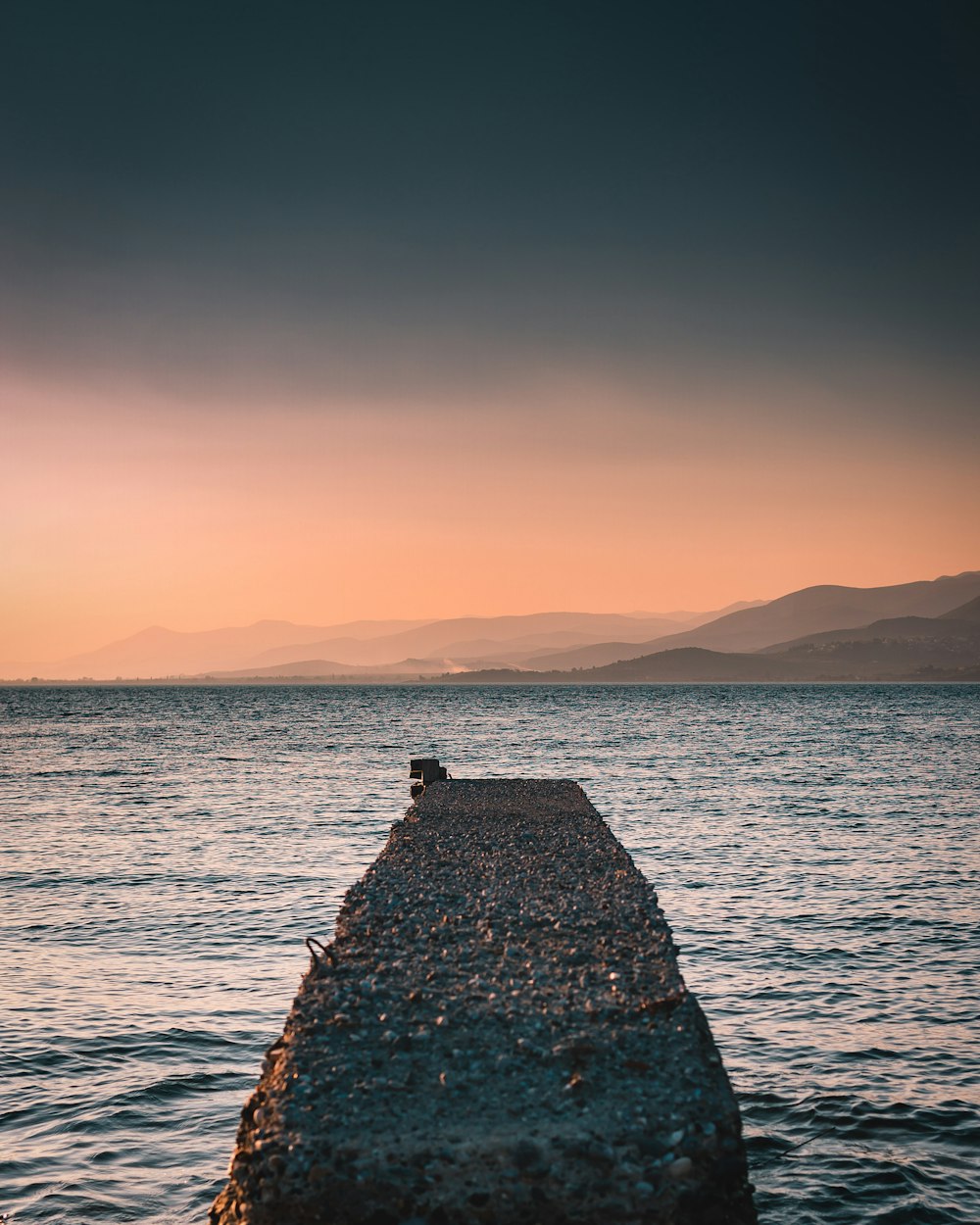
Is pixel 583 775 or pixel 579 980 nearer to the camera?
pixel 579 980

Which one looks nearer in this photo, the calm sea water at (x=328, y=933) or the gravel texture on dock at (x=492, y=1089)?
the gravel texture on dock at (x=492, y=1089)

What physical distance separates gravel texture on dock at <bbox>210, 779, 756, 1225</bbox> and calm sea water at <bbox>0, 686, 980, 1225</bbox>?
9.29 ft

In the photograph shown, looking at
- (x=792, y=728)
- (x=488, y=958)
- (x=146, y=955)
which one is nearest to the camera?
(x=488, y=958)

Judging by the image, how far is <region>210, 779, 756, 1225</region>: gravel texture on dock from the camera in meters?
6.40

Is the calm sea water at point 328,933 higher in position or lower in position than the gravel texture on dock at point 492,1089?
lower

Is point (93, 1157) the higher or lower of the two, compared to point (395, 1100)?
lower

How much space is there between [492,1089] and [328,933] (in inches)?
485

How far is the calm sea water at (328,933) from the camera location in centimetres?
1082

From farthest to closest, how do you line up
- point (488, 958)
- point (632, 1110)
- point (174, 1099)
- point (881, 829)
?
point (881, 829), point (174, 1099), point (488, 958), point (632, 1110)

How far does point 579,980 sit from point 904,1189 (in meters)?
4.25

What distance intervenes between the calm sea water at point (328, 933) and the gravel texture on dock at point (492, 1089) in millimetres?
2830

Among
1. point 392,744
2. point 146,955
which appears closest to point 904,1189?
point 146,955

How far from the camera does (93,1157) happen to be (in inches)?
430

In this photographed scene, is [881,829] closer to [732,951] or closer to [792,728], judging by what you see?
[732,951]
